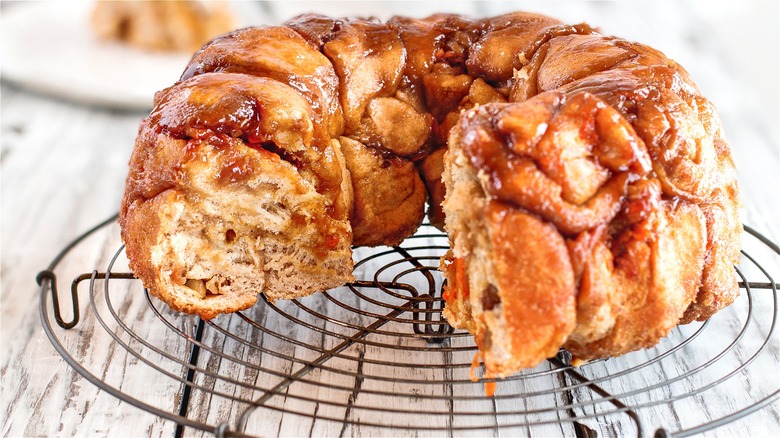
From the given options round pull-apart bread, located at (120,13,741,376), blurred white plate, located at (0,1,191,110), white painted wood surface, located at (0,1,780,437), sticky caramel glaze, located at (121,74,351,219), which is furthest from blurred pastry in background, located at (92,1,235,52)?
sticky caramel glaze, located at (121,74,351,219)

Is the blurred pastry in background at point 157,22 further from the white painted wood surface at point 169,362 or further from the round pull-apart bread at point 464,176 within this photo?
the round pull-apart bread at point 464,176

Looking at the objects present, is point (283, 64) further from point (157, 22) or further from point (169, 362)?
point (157, 22)

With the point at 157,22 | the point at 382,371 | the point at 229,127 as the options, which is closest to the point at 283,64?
the point at 229,127


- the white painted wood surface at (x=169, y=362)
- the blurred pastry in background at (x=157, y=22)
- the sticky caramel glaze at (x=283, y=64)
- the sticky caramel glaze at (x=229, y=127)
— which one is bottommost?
the white painted wood surface at (x=169, y=362)

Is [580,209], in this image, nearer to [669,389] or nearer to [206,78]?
[669,389]

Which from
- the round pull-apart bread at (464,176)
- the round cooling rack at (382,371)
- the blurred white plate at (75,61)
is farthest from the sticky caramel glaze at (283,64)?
the blurred white plate at (75,61)

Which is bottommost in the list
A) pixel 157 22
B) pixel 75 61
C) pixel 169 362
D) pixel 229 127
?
pixel 169 362

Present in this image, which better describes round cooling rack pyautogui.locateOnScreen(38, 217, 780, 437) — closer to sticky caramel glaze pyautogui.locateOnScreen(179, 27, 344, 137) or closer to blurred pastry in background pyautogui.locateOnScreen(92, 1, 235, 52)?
sticky caramel glaze pyautogui.locateOnScreen(179, 27, 344, 137)

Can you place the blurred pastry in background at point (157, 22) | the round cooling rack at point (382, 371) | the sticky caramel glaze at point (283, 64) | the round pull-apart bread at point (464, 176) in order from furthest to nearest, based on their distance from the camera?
the blurred pastry in background at point (157, 22), the sticky caramel glaze at point (283, 64), the round cooling rack at point (382, 371), the round pull-apart bread at point (464, 176)
